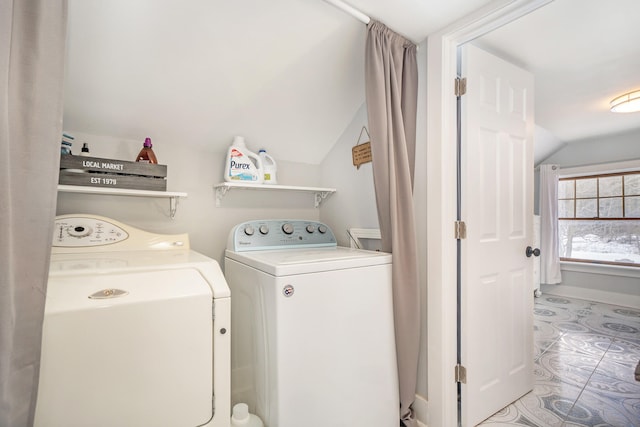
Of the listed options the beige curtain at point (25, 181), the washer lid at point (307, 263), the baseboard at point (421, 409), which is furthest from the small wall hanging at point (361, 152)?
the beige curtain at point (25, 181)

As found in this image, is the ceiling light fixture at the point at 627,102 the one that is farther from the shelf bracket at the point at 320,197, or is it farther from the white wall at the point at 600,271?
the shelf bracket at the point at 320,197

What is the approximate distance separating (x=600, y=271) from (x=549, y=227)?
866 mm

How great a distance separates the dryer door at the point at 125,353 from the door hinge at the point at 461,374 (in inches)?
52.6

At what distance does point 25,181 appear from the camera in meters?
0.79

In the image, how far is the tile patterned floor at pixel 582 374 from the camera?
179cm

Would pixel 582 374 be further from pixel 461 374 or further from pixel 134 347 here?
pixel 134 347

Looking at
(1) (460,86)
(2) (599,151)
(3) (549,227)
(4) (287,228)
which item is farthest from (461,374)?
(2) (599,151)

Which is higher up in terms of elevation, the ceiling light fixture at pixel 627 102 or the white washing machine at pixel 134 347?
the ceiling light fixture at pixel 627 102

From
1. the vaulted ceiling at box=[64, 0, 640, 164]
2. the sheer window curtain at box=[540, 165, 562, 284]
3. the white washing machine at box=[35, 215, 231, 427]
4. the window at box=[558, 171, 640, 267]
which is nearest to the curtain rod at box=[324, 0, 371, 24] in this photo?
the vaulted ceiling at box=[64, 0, 640, 164]

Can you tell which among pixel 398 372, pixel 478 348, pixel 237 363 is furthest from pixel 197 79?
pixel 478 348

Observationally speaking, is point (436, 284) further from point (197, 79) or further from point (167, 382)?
point (197, 79)

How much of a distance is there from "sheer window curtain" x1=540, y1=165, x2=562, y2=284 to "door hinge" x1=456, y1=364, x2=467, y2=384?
3.95m

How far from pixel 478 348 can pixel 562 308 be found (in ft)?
10.8

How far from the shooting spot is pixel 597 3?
1.63 meters
